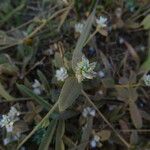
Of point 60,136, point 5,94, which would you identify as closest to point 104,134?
point 60,136

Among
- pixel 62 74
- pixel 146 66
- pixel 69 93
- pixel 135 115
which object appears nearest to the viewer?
pixel 69 93

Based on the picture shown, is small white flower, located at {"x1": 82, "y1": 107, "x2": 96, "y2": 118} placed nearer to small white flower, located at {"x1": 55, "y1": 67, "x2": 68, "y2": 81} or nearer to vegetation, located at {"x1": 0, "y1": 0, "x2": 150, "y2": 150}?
vegetation, located at {"x1": 0, "y1": 0, "x2": 150, "y2": 150}

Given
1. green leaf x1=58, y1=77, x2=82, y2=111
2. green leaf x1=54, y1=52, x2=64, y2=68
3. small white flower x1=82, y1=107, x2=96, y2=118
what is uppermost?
green leaf x1=54, y1=52, x2=64, y2=68

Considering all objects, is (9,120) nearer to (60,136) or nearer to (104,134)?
(60,136)

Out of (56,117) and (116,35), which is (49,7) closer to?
(116,35)

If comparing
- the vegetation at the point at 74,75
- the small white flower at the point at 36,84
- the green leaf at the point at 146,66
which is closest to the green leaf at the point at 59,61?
the vegetation at the point at 74,75

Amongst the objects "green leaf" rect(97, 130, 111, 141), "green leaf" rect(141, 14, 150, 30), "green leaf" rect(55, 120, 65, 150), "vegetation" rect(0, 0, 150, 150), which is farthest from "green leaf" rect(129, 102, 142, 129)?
"green leaf" rect(141, 14, 150, 30)
